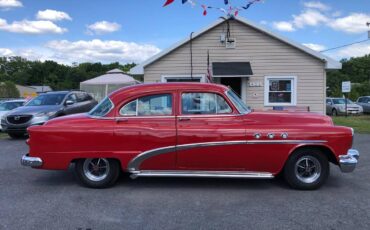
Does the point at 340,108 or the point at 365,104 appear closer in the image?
the point at 340,108

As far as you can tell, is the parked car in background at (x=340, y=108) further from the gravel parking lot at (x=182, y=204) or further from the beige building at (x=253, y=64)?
the gravel parking lot at (x=182, y=204)

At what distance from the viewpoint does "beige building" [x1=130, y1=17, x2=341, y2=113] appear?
15.9 metres

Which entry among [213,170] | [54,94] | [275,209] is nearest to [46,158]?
[213,170]

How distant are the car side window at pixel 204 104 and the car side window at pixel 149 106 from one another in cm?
27

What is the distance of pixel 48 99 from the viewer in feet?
48.0

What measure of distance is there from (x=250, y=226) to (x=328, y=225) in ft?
3.11

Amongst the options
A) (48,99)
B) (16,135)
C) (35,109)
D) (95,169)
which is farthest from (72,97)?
(95,169)

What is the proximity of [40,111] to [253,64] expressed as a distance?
28.1ft

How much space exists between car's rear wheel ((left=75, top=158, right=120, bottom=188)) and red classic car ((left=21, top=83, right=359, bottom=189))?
2cm

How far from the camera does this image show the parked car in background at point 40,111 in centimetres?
1329

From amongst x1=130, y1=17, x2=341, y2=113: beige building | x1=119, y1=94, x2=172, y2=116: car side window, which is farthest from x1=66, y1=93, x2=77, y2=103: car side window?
x1=119, y1=94, x2=172, y2=116: car side window

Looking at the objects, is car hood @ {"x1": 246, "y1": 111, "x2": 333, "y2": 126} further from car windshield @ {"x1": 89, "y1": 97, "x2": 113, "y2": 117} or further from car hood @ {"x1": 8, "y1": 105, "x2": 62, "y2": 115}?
car hood @ {"x1": 8, "y1": 105, "x2": 62, "y2": 115}

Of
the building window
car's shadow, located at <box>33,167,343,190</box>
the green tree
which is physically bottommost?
car's shadow, located at <box>33,167,343,190</box>

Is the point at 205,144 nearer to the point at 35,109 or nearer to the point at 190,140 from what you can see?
the point at 190,140
